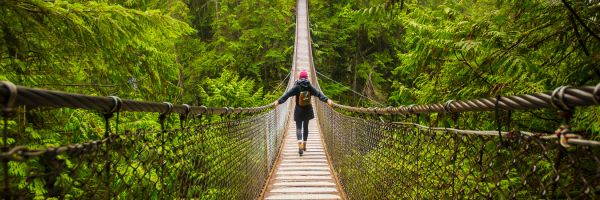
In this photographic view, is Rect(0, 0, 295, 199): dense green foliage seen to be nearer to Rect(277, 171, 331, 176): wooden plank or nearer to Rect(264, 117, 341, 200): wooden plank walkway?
Rect(264, 117, 341, 200): wooden plank walkway

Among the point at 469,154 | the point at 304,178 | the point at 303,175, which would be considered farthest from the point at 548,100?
the point at 303,175

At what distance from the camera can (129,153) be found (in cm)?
115

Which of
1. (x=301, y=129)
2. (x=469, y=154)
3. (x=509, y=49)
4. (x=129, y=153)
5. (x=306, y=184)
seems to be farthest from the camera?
(x=301, y=129)

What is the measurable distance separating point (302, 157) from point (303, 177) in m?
1.09

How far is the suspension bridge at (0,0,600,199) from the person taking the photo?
2.32ft

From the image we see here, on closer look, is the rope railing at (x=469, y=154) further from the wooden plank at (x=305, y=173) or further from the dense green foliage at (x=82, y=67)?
the dense green foliage at (x=82, y=67)

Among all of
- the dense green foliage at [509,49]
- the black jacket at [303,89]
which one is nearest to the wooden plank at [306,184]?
the black jacket at [303,89]

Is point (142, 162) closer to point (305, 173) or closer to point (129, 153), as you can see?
point (129, 153)

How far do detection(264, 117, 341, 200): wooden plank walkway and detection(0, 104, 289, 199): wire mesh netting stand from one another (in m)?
0.29

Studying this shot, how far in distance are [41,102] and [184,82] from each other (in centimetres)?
1356

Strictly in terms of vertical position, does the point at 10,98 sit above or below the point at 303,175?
above

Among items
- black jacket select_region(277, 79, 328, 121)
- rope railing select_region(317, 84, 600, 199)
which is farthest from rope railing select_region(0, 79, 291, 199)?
rope railing select_region(317, 84, 600, 199)

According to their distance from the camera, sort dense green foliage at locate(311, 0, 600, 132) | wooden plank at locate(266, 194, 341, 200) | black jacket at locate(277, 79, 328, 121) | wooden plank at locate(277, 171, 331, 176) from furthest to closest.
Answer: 1. black jacket at locate(277, 79, 328, 121)
2. wooden plank at locate(277, 171, 331, 176)
3. wooden plank at locate(266, 194, 341, 200)
4. dense green foliage at locate(311, 0, 600, 132)

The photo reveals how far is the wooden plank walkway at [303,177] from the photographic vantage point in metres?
3.53
